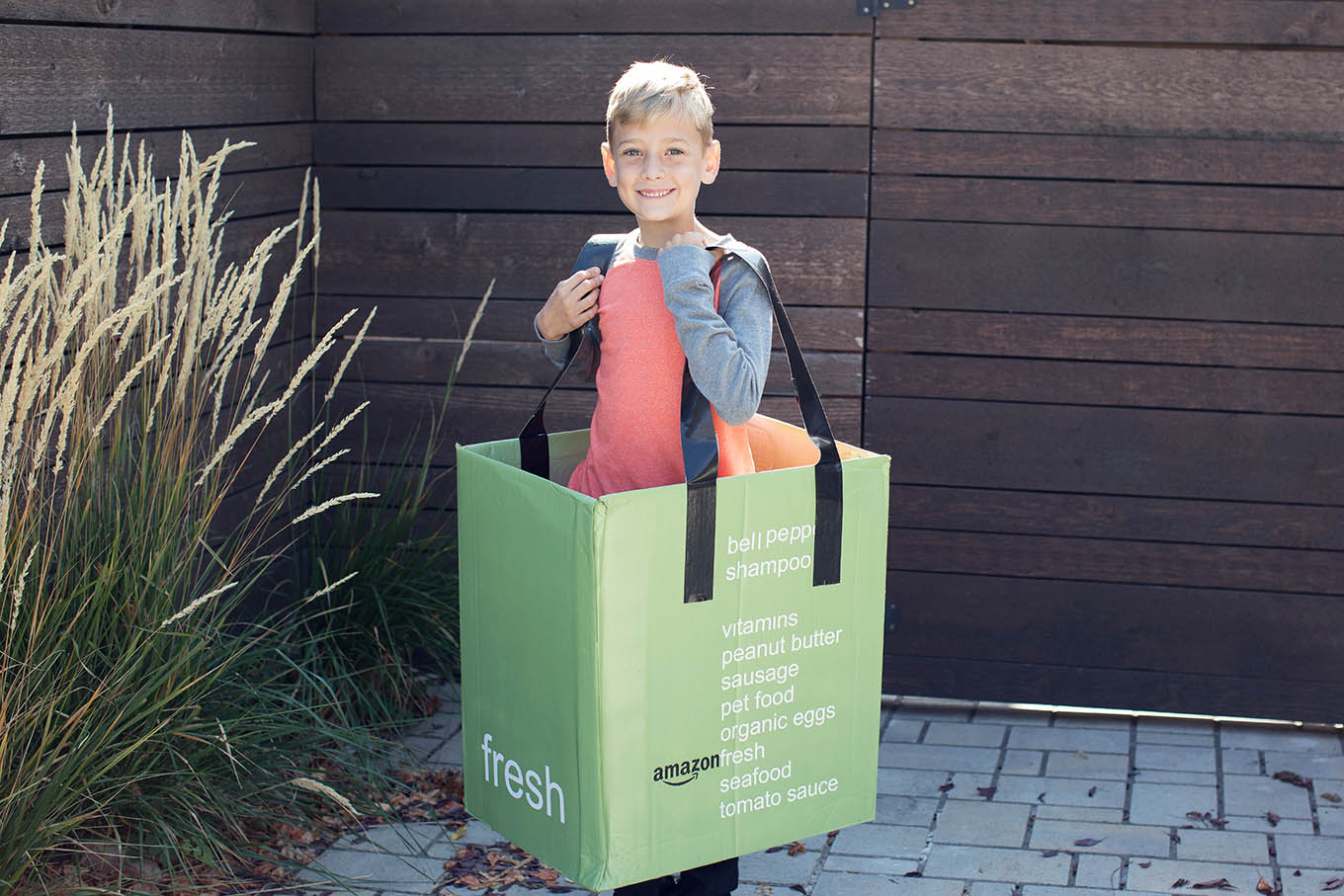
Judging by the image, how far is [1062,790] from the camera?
337 centimetres

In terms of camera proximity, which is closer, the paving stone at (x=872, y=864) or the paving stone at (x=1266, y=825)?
the paving stone at (x=872, y=864)

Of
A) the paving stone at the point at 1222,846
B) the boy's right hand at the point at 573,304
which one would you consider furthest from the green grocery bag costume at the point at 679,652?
the paving stone at the point at 1222,846

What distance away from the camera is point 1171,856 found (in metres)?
2.99

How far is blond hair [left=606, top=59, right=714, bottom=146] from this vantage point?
220 cm

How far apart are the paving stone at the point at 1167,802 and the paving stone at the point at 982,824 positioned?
251mm

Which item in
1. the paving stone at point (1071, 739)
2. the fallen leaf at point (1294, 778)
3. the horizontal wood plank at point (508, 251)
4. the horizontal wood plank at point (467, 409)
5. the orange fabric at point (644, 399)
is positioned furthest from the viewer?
the horizontal wood plank at point (467, 409)

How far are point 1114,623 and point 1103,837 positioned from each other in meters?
0.82

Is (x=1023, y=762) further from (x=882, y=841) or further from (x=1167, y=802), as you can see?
(x=882, y=841)

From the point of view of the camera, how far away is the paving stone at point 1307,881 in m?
2.84

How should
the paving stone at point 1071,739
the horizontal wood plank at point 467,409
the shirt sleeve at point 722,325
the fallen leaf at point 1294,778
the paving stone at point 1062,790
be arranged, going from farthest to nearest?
the horizontal wood plank at point 467,409 → the paving stone at point 1071,739 → the fallen leaf at point 1294,778 → the paving stone at point 1062,790 → the shirt sleeve at point 722,325

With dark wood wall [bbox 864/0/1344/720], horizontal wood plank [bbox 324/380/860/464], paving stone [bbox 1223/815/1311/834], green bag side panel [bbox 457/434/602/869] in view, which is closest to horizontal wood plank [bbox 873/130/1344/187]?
dark wood wall [bbox 864/0/1344/720]

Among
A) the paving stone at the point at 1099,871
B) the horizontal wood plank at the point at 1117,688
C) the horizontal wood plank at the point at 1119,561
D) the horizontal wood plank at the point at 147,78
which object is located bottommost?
the paving stone at the point at 1099,871

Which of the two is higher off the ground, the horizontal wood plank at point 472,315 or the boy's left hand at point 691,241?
the boy's left hand at point 691,241

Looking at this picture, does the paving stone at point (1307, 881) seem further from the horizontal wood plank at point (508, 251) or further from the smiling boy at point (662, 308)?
the horizontal wood plank at point (508, 251)
